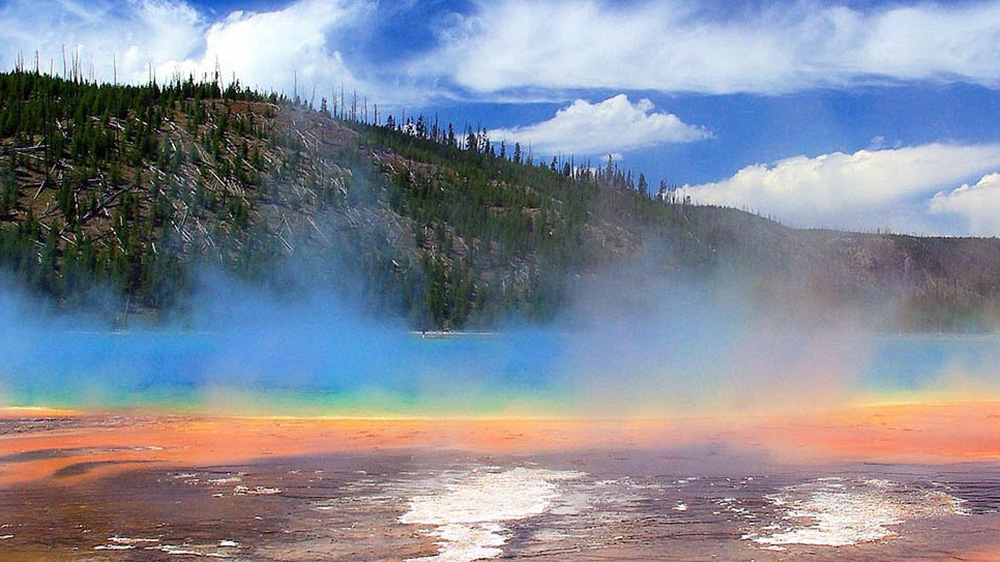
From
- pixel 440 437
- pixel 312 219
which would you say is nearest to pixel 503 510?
pixel 440 437

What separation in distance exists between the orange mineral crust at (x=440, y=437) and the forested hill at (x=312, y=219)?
213 feet

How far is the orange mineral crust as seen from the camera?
15.1 m

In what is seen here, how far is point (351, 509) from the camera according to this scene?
447 inches

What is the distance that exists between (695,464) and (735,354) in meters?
30.9

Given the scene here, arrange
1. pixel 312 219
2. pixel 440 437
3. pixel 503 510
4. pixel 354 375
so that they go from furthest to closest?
pixel 312 219, pixel 354 375, pixel 440 437, pixel 503 510

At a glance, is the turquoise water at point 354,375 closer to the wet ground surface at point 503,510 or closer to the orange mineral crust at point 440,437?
the orange mineral crust at point 440,437

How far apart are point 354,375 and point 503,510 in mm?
22522

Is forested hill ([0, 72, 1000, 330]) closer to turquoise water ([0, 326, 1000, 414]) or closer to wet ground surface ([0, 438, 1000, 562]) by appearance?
turquoise water ([0, 326, 1000, 414])

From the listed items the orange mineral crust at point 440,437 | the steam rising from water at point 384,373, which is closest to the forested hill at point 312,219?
the steam rising from water at point 384,373

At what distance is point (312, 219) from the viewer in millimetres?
103312

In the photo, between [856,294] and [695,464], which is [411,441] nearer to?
[695,464]

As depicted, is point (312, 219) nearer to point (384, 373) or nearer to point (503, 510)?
point (384, 373)

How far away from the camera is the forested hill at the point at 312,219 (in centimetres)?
8894

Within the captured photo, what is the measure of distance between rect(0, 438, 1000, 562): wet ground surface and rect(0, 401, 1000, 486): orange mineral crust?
0.63 m
